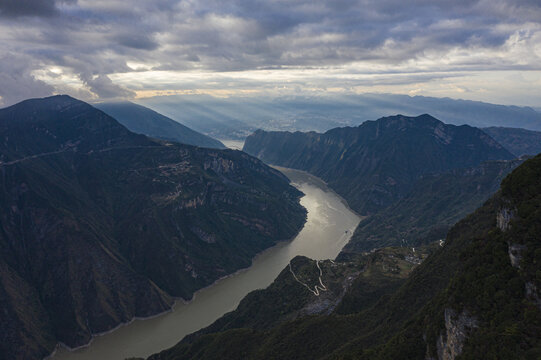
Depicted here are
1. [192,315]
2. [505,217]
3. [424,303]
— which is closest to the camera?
[505,217]

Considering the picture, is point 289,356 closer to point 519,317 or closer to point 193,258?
point 519,317

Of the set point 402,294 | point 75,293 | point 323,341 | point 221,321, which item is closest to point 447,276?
point 402,294

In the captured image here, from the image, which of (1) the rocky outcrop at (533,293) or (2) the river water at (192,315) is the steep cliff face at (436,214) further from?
(1) the rocky outcrop at (533,293)

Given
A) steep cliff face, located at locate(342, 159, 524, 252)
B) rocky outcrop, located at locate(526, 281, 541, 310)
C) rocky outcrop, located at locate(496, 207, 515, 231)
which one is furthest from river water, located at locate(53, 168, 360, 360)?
rocky outcrop, located at locate(526, 281, 541, 310)

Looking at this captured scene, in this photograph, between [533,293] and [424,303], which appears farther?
[424,303]

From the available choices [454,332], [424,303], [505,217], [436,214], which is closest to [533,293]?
[454,332]

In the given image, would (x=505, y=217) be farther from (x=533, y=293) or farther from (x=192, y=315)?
(x=192, y=315)

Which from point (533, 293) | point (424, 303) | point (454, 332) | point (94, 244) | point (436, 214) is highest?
point (533, 293)
